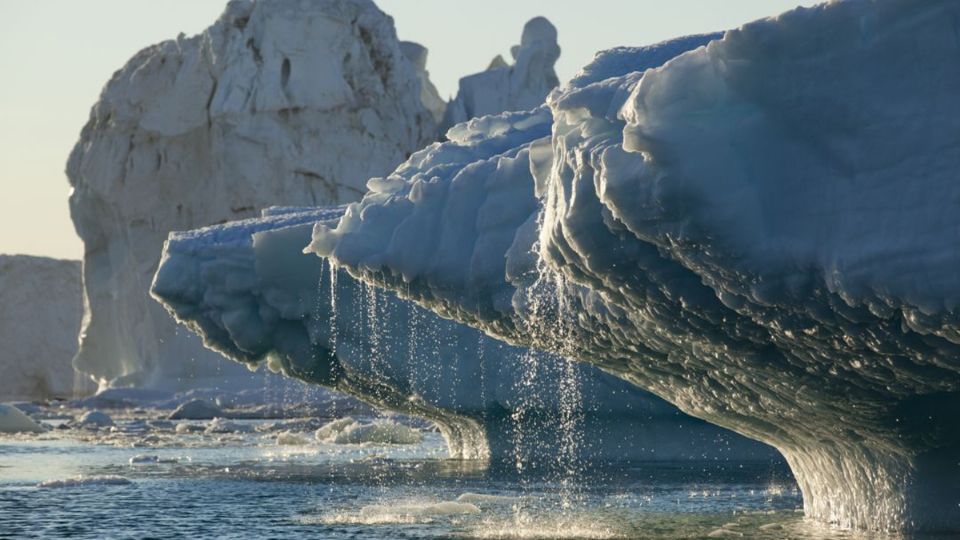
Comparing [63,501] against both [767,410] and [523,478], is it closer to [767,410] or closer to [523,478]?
[523,478]

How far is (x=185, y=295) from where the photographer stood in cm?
2266

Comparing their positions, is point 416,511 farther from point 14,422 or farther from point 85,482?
point 14,422

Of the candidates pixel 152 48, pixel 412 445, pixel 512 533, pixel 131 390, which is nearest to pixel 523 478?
pixel 512 533

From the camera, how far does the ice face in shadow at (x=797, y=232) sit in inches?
339

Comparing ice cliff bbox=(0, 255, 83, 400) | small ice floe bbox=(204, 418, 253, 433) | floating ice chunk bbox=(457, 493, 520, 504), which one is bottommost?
floating ice chunk bbox=(457, 493, 520, 504)

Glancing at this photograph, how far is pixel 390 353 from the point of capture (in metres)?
22.9

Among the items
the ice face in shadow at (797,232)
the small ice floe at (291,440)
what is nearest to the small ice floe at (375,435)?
A: the small ice floe at (291,440)

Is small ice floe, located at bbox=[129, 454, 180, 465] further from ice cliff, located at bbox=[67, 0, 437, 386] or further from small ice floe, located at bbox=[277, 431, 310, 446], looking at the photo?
ice cliff, located at bbox=[67, 0, 437, 386]

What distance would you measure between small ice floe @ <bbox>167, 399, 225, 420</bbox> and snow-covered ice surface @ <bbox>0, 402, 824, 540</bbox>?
47.3 ft

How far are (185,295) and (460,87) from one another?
34.9m

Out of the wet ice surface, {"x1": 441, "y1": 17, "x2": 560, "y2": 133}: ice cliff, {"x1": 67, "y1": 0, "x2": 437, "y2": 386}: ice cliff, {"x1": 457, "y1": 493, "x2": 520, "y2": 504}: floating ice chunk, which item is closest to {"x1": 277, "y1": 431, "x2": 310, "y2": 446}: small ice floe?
the wet ice surface

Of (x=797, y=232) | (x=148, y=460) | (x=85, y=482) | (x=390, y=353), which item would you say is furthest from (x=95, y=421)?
(x=797, y=232)

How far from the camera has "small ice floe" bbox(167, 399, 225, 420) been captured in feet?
142

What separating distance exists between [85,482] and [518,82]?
3681 centimetres
